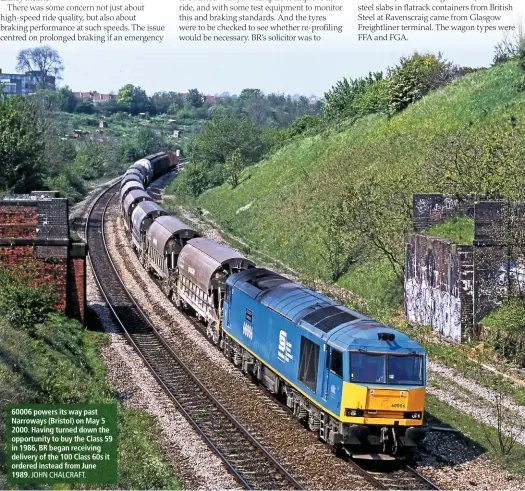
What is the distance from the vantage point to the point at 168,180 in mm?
103500

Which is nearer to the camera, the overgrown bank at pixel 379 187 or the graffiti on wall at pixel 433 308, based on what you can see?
the graffiti on wall at pixel 433 308

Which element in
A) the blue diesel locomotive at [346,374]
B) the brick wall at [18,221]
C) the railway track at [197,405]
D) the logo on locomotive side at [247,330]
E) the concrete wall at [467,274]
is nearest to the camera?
the railway track at [197,405]

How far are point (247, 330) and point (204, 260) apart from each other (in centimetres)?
709

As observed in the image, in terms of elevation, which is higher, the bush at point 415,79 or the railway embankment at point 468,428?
the bush at point 415,79

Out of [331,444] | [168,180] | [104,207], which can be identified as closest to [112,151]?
[168,180]

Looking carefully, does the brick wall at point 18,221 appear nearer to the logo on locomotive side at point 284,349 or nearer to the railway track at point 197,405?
the railway track at point 197,405

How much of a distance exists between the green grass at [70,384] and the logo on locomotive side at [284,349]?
3383 millimetres

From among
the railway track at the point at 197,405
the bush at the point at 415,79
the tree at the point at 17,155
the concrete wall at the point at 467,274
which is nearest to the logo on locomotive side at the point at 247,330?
the railway track at the point at 197,405

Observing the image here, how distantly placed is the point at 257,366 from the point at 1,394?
27.1 feet

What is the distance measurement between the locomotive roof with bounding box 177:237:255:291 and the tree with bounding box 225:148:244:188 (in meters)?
40.2

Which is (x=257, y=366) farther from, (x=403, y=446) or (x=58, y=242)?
(x=58, y=242)

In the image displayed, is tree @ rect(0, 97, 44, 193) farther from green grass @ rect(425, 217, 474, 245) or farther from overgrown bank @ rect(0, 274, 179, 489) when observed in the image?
green grass @ rect(425, 217, 474, 245)

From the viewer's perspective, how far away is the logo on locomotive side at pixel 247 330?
24066mm

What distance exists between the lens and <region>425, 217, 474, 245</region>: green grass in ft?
102
